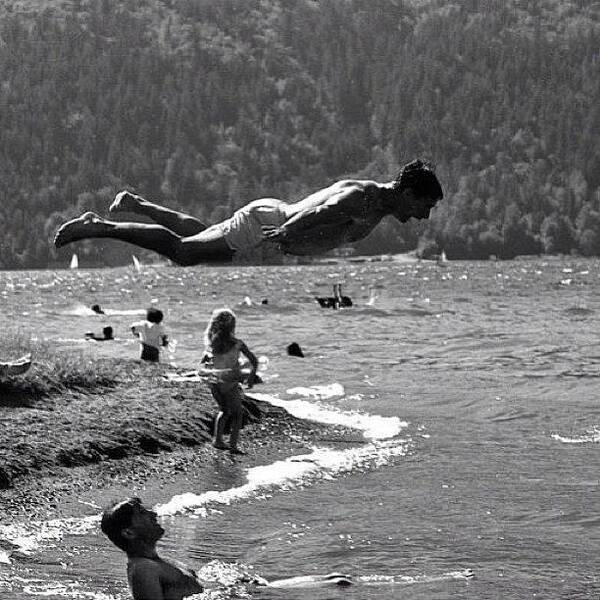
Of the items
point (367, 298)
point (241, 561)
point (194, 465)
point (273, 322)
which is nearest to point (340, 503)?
point (194, 465)

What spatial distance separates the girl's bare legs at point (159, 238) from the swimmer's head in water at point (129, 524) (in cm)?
176

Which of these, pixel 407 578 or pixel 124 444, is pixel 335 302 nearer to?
pixel 124 444

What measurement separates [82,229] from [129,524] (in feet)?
7.55

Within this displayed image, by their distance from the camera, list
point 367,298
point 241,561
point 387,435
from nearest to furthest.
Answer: point 241,561 < point 387,435 < point 367,298

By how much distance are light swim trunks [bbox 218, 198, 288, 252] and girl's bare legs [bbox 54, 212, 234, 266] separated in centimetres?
7

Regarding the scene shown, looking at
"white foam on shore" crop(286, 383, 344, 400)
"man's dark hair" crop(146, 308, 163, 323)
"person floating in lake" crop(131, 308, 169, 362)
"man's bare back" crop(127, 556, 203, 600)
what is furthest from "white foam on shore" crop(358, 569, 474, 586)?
"white foam on shore" crop(286, 383, 344, 400)

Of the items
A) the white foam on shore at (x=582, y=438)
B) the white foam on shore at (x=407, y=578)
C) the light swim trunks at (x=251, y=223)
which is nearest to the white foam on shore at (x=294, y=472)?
the white foam on shore at (x=407, y=578)

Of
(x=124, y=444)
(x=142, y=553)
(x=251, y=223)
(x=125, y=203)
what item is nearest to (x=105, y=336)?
(x=124, y=444)

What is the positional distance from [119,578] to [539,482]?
9581 millimetres

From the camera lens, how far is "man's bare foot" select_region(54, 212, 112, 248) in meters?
9.63

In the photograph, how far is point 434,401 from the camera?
112 ft

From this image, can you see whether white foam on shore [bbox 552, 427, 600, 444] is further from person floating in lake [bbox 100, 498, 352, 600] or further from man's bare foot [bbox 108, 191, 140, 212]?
person floating in lake [bbox 100, 498, 352, 600]

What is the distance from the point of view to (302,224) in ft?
29.4

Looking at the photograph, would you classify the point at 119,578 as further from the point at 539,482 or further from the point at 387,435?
the point at 387,435
